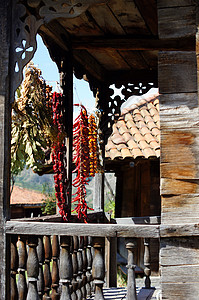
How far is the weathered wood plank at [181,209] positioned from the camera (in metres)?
2.88

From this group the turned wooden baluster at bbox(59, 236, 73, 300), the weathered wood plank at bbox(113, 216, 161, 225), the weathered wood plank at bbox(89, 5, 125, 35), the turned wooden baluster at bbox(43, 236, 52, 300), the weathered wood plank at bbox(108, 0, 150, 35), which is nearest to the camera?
the turned wooden baluster at bbox(59, 236, 73, 300)

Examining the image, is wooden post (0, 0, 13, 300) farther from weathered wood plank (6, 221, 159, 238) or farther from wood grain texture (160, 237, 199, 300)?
wood grain texture (160, 237, 199, 300)

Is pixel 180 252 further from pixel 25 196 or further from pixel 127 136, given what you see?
pixel 25 196

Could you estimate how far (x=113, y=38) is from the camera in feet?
17.0

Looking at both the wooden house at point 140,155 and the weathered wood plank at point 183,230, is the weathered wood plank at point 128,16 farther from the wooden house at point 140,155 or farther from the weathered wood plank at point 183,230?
the wooden house at point 140,155

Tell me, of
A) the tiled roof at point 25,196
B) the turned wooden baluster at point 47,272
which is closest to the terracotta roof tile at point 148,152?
the turned wooden baluster at point 47,272

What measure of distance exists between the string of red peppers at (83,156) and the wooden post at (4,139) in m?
1.94

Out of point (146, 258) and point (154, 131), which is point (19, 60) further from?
point (154, 131)

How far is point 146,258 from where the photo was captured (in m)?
4.57

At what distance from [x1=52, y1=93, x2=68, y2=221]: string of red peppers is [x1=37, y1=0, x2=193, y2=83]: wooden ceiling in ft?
1.98

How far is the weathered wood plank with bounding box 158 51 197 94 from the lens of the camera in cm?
299

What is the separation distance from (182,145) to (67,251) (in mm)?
1138

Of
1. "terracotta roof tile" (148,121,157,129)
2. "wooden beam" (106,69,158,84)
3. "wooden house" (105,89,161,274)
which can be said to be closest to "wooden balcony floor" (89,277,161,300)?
"wooden beam" (106,69,158,84)

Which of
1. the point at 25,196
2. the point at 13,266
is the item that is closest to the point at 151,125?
the point at 13,266
